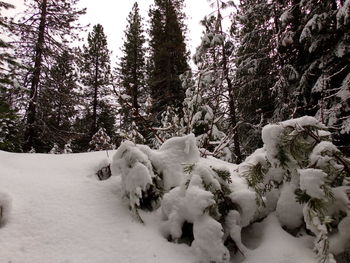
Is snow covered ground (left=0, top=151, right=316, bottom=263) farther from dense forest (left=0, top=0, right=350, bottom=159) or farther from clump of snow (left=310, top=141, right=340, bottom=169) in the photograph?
dense forest (left=0, top=0, right=350, bottom=159)

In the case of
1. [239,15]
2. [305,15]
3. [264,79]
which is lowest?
[264,79]

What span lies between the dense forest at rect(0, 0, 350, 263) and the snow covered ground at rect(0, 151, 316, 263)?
120 millimetres

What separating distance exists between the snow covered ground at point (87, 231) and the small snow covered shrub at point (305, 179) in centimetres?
19

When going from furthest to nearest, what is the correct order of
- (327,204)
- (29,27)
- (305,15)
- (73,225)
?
(29,27), (305,15), (73,225), (327,204)

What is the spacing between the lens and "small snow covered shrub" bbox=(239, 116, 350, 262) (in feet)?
6.49

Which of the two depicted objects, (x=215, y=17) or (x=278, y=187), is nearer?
(x=278, y=187)

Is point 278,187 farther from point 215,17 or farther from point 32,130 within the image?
point 32,130

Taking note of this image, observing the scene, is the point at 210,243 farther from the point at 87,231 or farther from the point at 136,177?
the point at 87,231

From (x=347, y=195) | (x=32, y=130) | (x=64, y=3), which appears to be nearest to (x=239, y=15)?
(x=64, y=3)

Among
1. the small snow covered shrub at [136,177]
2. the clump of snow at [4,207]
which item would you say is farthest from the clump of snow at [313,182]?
the clump of snow at [4,207]

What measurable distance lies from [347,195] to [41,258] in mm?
2136

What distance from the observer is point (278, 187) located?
250 centimetres

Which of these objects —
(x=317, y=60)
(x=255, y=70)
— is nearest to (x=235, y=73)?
(x=255, y=70)

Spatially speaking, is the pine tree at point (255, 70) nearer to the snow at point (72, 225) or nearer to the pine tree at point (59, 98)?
the pine tree at point (59, 98)
